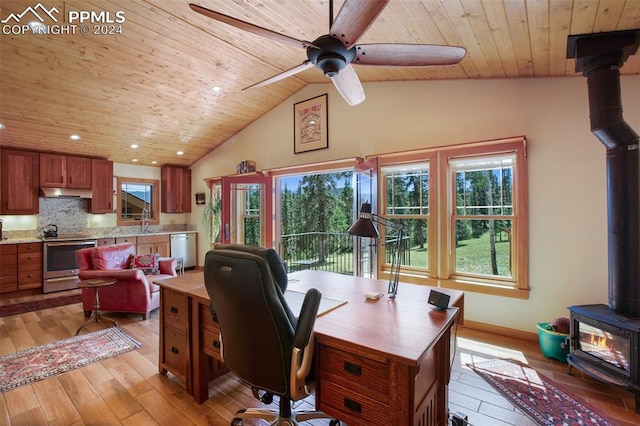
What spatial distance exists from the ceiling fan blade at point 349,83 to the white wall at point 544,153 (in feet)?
5.42

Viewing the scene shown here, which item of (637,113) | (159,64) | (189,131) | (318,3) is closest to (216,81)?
(159,64)

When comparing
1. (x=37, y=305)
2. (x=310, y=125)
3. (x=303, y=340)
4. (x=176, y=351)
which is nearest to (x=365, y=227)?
(x=303, y=340)

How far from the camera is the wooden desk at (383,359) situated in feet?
3.87

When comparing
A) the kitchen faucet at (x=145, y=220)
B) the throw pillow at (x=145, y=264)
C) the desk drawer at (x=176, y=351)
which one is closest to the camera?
the desk drawer at (x=176, y=351)

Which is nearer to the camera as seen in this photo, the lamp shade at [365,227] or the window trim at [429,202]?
the lamp shade at [365,227]

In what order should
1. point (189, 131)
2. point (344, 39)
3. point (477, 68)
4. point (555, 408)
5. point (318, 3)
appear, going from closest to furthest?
point (344, 39) → point (555, 408) → point (318, 3) → point (477, 68) → point (189, 131)

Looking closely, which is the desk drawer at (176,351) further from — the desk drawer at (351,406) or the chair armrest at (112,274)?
the chair armrest at (112,274)

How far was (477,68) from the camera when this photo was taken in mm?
2949

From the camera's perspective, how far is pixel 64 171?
205 inches

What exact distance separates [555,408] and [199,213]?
6.86m

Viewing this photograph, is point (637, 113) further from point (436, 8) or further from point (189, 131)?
point (189, 131)

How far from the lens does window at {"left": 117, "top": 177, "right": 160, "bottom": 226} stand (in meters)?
6.27

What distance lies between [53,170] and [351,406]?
6.43 meters

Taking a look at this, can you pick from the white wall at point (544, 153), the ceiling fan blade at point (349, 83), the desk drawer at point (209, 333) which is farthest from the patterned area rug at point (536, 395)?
the ceiling fan blade at point (349, 83)
